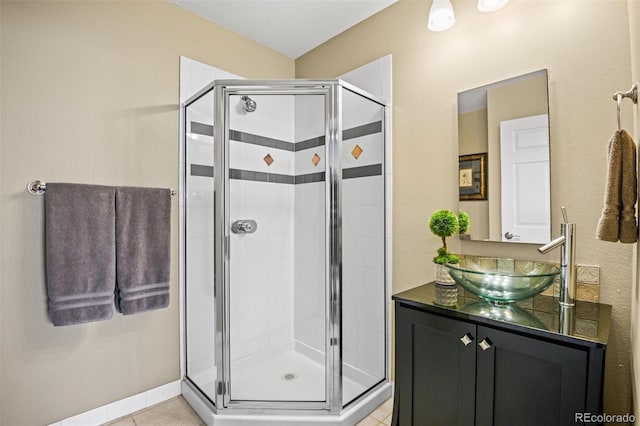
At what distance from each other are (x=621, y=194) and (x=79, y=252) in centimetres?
228

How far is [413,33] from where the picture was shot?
2006 mm

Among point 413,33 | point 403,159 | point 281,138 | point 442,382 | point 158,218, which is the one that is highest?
point 413,33

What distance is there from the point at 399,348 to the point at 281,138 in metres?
1.36

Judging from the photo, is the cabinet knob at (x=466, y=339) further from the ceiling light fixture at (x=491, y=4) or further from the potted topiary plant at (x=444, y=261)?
the ceiling light fixture at (x=491, y=4)

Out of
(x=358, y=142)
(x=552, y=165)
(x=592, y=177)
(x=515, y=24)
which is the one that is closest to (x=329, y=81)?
(x=358, y=142)

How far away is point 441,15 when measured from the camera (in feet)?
5.43

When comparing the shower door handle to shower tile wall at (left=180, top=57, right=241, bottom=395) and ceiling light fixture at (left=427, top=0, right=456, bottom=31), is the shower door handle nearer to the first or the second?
shower tile wall at (left=180, top=57, right=241, bottom=395)

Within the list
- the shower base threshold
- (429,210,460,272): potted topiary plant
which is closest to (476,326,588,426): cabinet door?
(429,210,460,272): potted topiary plant

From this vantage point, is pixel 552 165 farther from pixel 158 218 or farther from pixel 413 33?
pixel 158 218

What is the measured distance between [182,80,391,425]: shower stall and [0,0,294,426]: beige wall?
0.22 metres

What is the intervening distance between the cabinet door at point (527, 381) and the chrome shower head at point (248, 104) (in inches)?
64.1

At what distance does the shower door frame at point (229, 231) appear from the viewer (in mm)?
1783

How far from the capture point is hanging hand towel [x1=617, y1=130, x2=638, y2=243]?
3.21 feet

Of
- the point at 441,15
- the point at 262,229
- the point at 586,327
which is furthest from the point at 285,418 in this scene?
the point at 441,15
